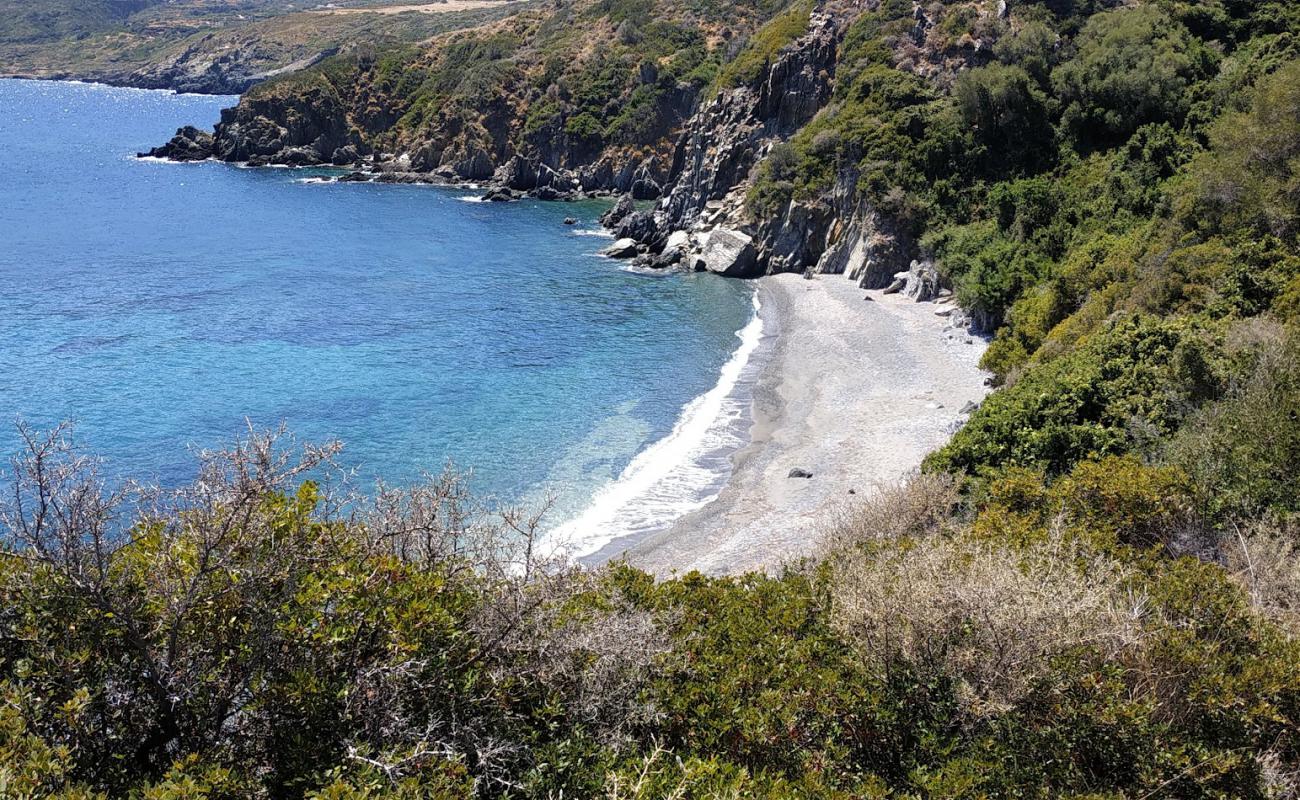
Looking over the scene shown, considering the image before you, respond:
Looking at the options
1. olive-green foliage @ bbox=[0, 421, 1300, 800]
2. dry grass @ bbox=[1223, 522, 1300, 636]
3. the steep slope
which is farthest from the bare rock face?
olive-green foliage @ bbox=[0, 421, 1300, 800]

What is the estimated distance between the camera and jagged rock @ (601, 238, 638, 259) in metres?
66.2

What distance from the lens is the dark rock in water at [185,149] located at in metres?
106

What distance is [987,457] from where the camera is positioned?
21844mm

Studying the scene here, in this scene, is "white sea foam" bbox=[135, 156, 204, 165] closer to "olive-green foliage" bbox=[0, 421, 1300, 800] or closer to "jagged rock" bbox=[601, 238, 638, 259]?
"jagged rock" bbox=[601, 238, 638, 259]

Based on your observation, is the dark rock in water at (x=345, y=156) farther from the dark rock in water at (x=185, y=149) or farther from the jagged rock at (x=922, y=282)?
the jagged rock at (x=922, y=282)

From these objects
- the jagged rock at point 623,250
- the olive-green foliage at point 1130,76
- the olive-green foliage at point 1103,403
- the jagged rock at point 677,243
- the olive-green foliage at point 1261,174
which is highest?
the olive-green foliage at point 1130,76

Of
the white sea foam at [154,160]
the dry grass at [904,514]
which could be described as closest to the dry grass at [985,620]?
the dry grass at [904,514]

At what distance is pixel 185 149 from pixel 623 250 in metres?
73.7

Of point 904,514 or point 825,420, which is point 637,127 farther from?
point 904,514

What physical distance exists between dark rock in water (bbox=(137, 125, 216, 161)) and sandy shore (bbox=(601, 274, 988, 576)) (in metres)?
89.9

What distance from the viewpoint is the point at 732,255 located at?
60.1 metres

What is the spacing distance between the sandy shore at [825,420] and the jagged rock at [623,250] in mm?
18144

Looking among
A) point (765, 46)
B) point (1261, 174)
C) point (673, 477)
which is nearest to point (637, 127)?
point (765, 46)

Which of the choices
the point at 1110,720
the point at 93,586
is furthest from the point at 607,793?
the point at 1110,720
